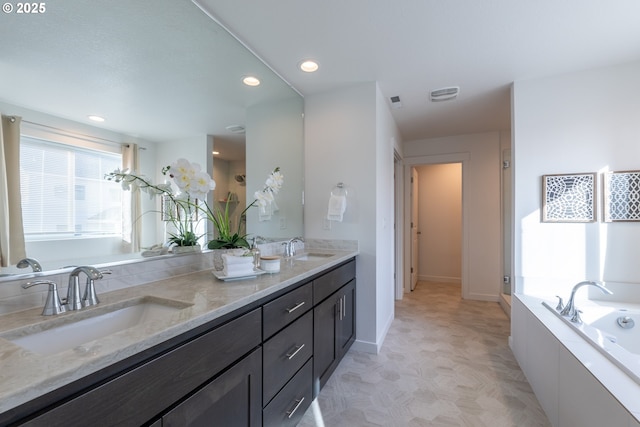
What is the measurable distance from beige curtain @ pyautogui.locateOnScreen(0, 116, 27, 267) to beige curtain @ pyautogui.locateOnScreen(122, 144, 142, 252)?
34 cm

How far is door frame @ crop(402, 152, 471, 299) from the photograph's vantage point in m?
4.04

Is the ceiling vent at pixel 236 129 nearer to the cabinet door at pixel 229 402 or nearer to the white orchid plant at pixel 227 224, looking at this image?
the white orchid plant at pixel 227 224

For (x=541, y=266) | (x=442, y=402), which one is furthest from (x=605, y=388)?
(x=541, y=266)

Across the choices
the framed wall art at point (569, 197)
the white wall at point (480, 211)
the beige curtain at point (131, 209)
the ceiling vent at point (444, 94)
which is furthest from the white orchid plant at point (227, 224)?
the white wall at point (480, 211)

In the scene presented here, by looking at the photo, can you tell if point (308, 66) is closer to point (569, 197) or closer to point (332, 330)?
point (332, 330)

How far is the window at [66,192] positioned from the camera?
0.97m

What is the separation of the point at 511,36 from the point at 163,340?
2.51 metres

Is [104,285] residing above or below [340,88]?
below

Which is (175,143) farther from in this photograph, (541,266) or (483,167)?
(483,167)

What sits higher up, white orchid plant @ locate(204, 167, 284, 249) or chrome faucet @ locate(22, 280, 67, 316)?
white orchid plant @ locate(204, 167, 284, 249)

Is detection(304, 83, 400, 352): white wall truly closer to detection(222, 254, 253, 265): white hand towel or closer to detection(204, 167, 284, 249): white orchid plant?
detection(204, 167, 284, 249): white orchid plant

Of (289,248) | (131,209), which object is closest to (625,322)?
(289,248)

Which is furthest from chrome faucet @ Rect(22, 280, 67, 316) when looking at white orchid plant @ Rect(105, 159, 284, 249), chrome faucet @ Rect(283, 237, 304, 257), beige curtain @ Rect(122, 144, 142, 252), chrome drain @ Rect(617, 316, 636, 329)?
chrome drain @ Rect(617, 316, 636, 329)

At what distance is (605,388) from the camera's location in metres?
1.09
